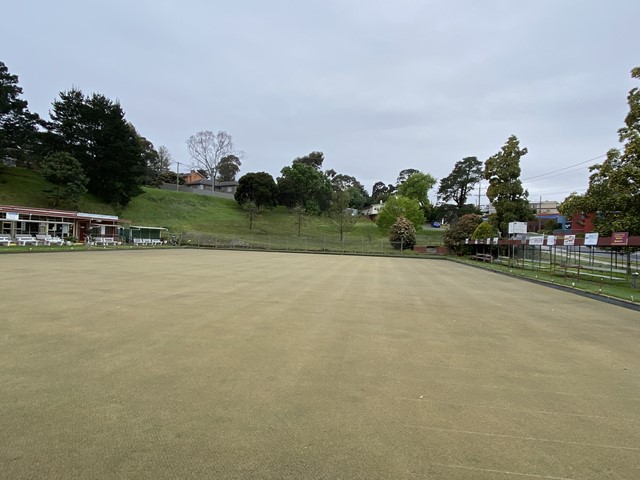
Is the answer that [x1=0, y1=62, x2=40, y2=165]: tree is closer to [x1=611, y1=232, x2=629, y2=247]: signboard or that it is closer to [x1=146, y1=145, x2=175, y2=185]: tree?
[x1=146, y1=145, x2=175, y2=185]: tree

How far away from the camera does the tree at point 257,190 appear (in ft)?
212

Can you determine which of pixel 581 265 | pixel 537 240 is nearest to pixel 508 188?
pixel 581 265

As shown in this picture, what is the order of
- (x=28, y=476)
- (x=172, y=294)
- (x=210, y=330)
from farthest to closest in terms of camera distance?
(x=172, y=294), (x=210, y=330), (x=28, y=476)

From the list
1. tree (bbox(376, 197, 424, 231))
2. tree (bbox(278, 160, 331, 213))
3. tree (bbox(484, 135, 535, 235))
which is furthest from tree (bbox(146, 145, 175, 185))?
tree (bbox(484, 135, 535, 235))

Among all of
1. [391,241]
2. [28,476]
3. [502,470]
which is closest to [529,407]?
[502,470]

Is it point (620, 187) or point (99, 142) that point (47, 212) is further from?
point (620, 187)

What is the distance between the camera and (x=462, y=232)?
42.0 m

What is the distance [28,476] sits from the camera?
8.27 feet

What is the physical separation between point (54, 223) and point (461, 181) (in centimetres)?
6926

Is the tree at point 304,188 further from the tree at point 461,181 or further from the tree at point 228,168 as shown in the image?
the tree at point 461,181

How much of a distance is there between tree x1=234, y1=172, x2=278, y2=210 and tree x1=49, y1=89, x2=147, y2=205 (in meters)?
18.1

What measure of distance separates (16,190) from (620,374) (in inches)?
2108

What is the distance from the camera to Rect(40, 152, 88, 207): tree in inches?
1658

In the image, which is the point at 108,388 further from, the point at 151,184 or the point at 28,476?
the point at 151,184
